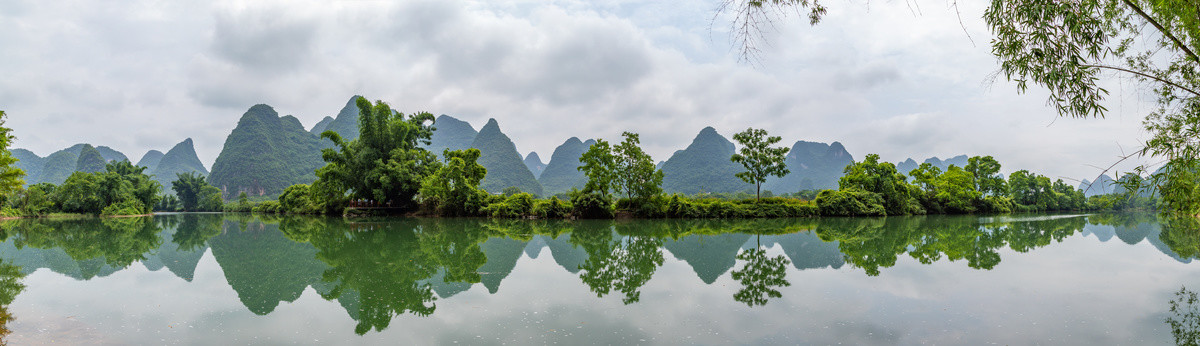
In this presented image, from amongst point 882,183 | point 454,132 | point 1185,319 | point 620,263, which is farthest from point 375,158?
point 454,132

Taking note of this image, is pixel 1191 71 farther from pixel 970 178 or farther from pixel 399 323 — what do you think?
pixel 970 178

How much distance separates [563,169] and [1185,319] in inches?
4979

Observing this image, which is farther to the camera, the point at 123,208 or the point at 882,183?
the point at 123,208

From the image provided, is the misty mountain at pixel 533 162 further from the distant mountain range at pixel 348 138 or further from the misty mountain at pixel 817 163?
the misty mountain at pixel 817 163

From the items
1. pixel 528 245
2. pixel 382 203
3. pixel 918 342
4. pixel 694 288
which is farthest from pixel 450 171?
pixel 918 342

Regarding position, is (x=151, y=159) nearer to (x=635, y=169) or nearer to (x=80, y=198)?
(x=80, y=198)

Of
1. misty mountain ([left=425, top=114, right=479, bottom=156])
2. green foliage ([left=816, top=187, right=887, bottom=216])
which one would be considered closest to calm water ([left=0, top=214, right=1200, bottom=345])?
green foliage ([left=816, top=187, right=887, bottom=216])

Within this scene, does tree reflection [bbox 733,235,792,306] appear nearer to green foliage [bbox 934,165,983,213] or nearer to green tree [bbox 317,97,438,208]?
green tree [bbox 317,97,438,208]

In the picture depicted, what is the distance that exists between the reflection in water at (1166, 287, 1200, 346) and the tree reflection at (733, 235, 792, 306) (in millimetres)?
3175

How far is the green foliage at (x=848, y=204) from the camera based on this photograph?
26.8 m

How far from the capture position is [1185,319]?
4.82m

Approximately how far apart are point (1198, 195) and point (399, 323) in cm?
890

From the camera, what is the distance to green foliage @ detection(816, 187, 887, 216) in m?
26.8

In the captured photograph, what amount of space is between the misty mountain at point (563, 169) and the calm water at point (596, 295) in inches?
4109
